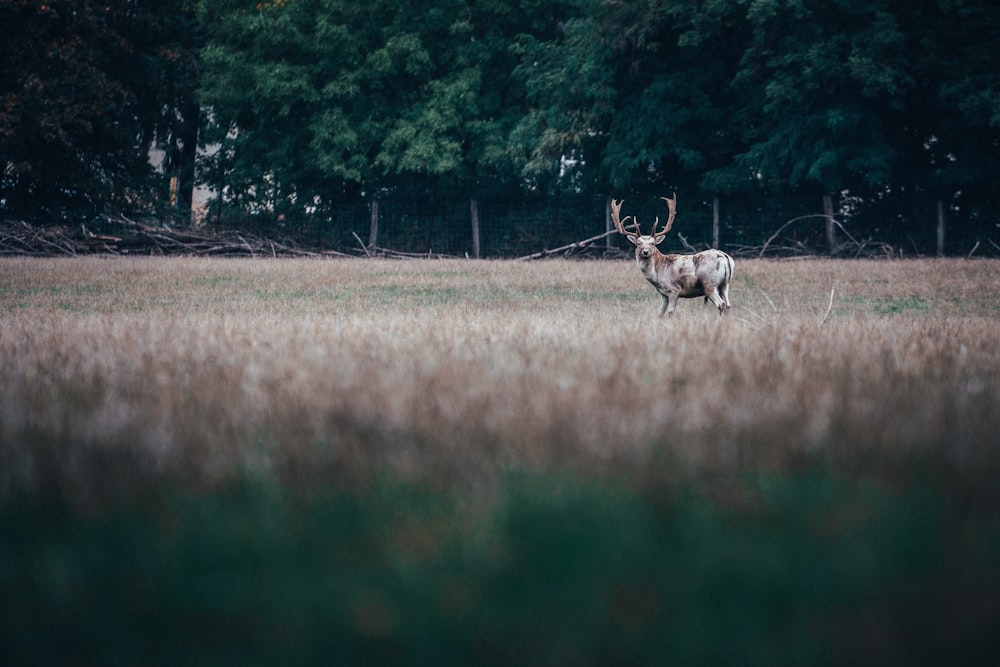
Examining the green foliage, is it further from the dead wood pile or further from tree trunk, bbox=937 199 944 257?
tree trunk, bbox=937 199 944 257

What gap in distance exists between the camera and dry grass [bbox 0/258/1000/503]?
1.89 metres

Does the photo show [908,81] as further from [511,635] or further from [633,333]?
[511,635]

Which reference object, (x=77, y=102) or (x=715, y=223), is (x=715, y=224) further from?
(x=77, y=102)

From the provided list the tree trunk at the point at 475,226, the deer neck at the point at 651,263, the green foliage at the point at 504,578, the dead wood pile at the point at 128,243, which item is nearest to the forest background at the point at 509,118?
the tree trunk at the point at 475,226

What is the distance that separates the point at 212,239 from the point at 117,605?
2360cm

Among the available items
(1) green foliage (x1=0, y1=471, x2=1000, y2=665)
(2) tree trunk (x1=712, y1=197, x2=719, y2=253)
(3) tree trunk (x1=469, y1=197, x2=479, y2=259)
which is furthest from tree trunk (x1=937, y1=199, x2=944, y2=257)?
(1) green foliage (x1=0, y1=471, x2=1000, y2=665)

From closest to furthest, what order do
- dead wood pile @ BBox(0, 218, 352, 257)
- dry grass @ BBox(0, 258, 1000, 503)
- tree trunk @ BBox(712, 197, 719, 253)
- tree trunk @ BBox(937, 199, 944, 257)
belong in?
dry grass @ BBox(0, 258, 1000, 503) → dead wood pile @ BBox(0, 218, 352, 257) → tree trunk @ BBox(937, 199, 944, 257) → tree trunk @ BBox(712, 197, 719, 253)

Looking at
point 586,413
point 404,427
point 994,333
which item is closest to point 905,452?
point 586,413

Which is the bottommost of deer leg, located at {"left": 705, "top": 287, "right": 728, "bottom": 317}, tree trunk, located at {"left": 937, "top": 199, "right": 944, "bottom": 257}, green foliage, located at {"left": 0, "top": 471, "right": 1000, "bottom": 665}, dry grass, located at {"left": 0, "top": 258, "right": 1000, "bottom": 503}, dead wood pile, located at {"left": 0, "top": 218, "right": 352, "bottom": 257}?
green foliage, located at {"left": 0, "top": 471, "right": 1000, "bottom": 665}

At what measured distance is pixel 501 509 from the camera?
1.53 meters

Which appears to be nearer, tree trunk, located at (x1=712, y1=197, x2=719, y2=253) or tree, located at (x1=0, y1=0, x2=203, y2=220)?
tree trunk, located at (x1=712, y1=197, x2=719, y2=253)

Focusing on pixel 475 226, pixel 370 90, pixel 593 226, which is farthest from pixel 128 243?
pixel 593 226

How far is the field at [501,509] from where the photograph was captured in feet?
3.63

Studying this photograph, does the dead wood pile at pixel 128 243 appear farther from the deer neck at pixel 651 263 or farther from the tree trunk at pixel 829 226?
the deer neck at pixel 651 263
